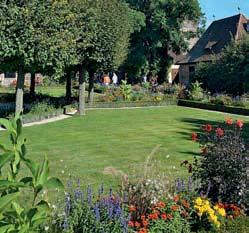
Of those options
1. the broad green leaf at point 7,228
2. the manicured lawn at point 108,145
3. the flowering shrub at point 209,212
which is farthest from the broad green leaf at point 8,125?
the manicured lawn at point 108,145

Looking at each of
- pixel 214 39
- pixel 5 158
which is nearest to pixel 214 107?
pixel 214 39

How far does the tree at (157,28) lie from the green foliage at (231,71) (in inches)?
504

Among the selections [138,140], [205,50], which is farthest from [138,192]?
[205,50]

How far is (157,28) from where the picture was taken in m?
47.9

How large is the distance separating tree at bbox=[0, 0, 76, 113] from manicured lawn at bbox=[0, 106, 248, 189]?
7.37ft

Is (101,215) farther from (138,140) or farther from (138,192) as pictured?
(138,140)

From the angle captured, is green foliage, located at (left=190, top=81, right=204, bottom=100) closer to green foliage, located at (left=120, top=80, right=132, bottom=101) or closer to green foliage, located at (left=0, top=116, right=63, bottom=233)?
green foliage, located at (left=120, top=80, right=132, bottom=101)

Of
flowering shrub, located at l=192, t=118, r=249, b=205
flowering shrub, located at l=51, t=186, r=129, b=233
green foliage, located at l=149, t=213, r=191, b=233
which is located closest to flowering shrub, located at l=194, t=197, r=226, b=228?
green foliage, located at l=149, t=213, r=191, b=233

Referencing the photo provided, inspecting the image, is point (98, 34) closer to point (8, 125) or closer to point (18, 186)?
point (8, 125)

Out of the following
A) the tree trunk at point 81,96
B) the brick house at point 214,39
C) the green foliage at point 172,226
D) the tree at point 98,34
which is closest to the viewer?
the green foliage at point 172,226

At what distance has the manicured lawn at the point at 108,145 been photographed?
9.48 meters

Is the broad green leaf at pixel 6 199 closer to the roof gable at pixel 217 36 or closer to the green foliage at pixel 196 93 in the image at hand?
the green foliage at pixel 196 93

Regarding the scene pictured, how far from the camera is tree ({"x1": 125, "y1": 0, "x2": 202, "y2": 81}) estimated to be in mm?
48062

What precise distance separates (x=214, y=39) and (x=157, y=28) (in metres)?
7.30
